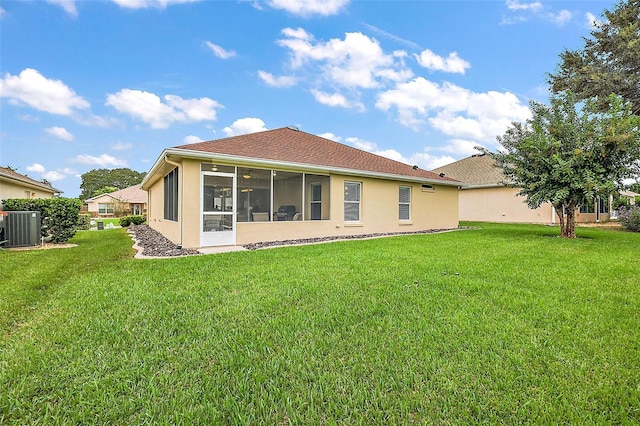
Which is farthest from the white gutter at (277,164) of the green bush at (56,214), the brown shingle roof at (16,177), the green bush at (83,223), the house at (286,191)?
the brown shingle roof at (16,177)

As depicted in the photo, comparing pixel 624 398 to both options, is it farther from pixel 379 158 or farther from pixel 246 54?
pixel 246 54

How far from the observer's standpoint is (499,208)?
21.9 metres

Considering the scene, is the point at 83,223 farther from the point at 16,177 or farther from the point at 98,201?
the point at 98,201

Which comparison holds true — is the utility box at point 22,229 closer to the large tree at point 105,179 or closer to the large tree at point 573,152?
the large tree at point 573,152

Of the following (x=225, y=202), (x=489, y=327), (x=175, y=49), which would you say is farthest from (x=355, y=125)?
(x=489, y=327)

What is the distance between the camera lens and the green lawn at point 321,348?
81.9 inches

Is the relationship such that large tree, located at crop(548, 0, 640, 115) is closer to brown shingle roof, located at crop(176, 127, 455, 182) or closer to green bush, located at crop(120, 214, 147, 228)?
brown shingle roof, located at crop(176, 127, 455, 182)

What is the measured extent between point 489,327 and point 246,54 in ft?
52.2

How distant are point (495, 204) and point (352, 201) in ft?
48.4

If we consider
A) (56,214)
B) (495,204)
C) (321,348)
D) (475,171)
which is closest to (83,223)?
(56,214)

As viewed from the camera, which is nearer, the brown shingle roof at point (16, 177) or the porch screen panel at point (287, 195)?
the porch screen panel at point (287, 195)

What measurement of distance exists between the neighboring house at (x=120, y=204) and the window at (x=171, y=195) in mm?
29252

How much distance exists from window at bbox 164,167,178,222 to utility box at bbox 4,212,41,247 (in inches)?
145

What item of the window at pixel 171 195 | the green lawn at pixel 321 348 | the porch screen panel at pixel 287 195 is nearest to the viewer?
the green lawn at pixel 321 348
